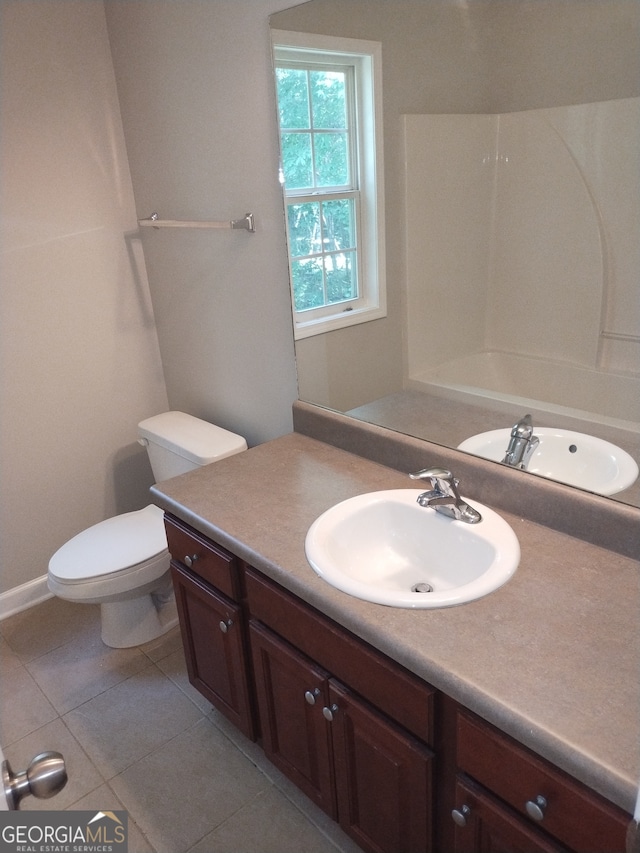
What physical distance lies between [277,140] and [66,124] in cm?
96

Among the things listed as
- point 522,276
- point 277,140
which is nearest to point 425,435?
point 522,276

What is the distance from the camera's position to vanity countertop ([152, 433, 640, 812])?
0.85 metres

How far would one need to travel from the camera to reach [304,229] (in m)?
1.78

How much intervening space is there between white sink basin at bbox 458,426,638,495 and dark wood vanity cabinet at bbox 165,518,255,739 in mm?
690

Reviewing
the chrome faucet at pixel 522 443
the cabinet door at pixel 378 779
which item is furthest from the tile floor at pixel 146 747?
the chrome faucet at pixel 522 443

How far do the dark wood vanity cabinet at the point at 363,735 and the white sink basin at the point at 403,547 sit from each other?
125 millimetres

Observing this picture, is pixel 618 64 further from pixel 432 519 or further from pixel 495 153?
pixel 432 519

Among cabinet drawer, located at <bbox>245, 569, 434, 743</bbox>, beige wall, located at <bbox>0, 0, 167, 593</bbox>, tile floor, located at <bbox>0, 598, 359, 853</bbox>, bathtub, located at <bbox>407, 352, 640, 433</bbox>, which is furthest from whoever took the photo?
beige wall, located at <bbox>0, 0, 167, 593</bbox>

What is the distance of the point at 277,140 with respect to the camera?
1749 millimetres

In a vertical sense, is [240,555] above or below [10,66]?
below

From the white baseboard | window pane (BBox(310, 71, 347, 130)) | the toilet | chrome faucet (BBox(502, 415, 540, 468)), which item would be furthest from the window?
the white baseboard

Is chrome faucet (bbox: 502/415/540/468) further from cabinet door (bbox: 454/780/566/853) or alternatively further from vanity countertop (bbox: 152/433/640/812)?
cabinet door (bbox: 454/780/566/853)

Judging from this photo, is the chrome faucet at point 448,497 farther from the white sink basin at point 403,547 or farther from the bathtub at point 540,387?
the bathtub at point 540,387

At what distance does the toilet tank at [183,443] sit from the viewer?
2094mm
